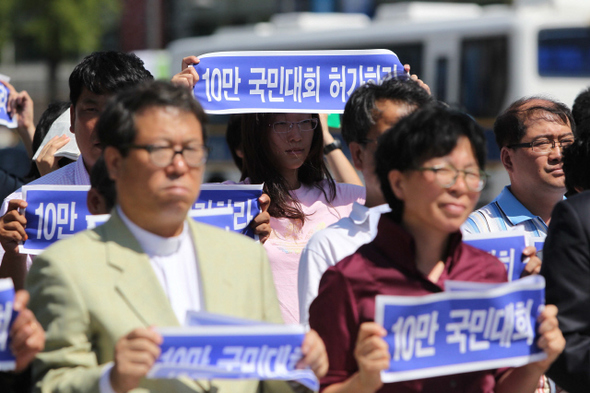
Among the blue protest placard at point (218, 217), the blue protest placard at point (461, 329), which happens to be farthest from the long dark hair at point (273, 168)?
the blue protest placard at point (461, 329)

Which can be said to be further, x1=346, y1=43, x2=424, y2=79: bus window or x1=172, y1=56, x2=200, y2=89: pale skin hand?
x1=346, y1=43, x2=424, y2=79: bus window

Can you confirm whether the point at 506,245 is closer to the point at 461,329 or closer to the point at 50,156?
the point at 461,329

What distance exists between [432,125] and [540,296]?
601mm

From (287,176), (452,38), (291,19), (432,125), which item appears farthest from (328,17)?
(432,125)

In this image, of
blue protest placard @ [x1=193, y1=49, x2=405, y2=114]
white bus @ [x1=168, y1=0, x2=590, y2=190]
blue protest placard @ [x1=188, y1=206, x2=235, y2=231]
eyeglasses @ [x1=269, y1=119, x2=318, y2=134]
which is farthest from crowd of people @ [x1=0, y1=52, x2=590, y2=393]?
white bus @ [x1=168, y1=0, x2=590, y2=190]

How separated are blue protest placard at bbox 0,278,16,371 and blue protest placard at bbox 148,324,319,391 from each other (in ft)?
1.30

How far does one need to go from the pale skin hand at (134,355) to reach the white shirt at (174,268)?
0.25 m

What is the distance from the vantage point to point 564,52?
43.5 feet

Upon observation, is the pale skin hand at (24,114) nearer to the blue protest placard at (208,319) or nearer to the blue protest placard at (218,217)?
the blue protest placard at (218,217)

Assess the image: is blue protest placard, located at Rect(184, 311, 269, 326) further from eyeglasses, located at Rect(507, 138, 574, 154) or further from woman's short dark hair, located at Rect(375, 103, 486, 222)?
eyeglasses, located at Rect(507, 138, 574, 154)

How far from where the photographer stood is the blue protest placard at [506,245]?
3018mm

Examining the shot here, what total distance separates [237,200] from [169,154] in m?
1.42

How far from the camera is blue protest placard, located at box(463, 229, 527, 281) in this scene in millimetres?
3018

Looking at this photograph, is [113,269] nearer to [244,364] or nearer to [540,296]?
[244,364]
